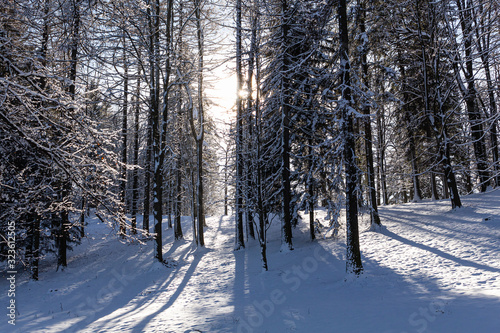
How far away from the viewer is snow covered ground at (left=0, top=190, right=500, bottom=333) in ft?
21.4

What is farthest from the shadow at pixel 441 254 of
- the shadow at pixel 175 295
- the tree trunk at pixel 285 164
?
the shadow at pixel 175 295

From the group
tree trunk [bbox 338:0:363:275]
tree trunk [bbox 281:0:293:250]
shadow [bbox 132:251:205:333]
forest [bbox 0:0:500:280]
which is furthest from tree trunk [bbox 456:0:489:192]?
shadow [bbox 132:251:205:333]

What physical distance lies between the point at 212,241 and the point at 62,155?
1882cm

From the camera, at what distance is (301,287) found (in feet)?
33.1

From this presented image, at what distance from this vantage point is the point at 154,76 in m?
15.8

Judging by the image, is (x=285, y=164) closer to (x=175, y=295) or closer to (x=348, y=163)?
(x=348, y=163)

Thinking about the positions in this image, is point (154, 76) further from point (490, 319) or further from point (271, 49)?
point (490, 319)

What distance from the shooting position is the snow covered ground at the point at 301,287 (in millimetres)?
6535

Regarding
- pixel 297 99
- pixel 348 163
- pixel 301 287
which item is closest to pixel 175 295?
pixel 301 287

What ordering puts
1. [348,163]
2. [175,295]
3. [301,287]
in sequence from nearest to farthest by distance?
[348,163] < [301,287] < [175,295]

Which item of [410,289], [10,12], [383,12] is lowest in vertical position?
[410,289]

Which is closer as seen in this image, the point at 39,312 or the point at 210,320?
the point at 210,320

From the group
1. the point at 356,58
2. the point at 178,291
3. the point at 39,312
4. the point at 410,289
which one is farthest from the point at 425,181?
the point at 39,312

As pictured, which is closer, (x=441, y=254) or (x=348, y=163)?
(x=348, y=163)
